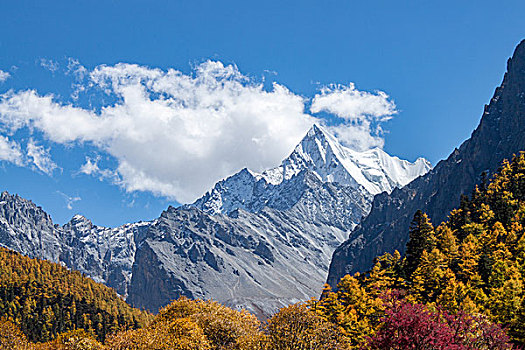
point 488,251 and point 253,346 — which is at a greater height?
point 488,251

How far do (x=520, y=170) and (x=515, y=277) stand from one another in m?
92.0

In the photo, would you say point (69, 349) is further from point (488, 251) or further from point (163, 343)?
point (488, 251)

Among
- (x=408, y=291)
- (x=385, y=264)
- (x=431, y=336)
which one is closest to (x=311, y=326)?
(x=431, y=336)

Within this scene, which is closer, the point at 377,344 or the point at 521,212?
the point at 377,344

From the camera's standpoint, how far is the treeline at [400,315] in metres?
45.4

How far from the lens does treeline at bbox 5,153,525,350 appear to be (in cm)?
4544

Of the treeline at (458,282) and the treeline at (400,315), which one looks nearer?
the treeline at (400,315)

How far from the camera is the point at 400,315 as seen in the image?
42.3 metres

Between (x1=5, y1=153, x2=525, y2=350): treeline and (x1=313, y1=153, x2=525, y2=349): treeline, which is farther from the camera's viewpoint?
(x1=313, y1=153, x2=525, y2=349): treeline

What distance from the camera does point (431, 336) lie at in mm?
40375

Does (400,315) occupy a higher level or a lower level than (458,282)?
lower

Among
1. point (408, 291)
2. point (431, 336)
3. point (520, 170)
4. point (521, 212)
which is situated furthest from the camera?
point (520, 170)

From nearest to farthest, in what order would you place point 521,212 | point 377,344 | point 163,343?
point 377,344 < point 163,343 < point 521,212

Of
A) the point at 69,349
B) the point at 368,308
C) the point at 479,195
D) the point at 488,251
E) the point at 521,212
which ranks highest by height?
the point at 479,195
